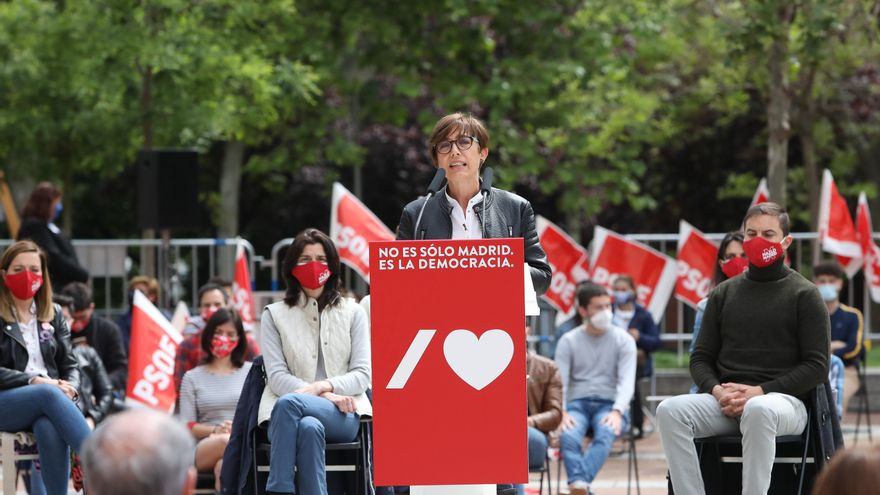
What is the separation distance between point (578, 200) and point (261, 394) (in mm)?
16264

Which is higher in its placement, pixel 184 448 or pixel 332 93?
pixel 332 93

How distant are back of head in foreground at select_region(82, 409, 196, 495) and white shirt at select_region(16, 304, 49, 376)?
18.1 ft

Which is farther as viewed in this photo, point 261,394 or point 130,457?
point 261,394

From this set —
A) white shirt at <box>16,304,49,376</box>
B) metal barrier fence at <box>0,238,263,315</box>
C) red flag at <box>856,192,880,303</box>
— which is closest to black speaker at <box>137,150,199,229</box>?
metal barrier fence at <box>0,238,263,315</box>

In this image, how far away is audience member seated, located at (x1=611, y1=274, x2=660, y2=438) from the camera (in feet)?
46.3

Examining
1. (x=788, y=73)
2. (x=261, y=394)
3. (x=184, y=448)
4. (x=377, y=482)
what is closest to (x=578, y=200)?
(x=788, y=73)

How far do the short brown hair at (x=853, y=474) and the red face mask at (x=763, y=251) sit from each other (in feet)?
13.5

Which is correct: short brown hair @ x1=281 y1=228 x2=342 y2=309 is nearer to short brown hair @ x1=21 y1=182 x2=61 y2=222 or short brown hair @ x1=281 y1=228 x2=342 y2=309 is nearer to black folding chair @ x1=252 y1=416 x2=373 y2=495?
black folding chair @ x1=252 y1=416 x2=373 y2=495

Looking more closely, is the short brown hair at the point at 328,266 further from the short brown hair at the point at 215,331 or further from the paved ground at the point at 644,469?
the paved ground at the point at 644,469

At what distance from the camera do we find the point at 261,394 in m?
7.95

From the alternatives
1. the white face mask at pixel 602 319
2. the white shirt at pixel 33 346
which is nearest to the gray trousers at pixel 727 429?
the white face mask at pixel 602 319

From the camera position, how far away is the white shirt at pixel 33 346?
862cm

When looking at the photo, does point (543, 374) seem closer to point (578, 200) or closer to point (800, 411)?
point (800, 411)

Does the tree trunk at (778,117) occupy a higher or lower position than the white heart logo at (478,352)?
higher
